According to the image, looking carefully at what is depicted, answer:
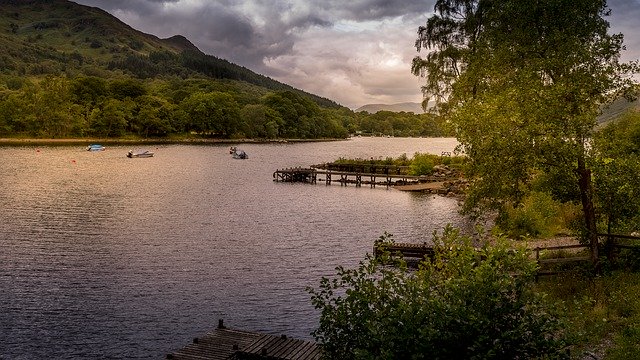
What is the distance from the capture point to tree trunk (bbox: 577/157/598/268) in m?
25.2

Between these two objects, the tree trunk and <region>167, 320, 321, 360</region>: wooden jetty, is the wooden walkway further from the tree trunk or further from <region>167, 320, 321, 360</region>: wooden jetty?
<region>167, 320, 321, 360</region>: wooden jetty

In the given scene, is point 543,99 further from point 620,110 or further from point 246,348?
point 620,110

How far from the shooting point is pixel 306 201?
68.1 metres

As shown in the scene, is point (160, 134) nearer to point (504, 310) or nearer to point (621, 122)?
point (621, 122)

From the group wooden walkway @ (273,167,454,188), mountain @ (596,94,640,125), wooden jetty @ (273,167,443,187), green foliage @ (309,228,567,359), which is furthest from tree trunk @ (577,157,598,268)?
wooden jetty @ (273,167,443,187)

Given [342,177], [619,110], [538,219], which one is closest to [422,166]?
[342,177]

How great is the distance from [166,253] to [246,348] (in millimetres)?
20350

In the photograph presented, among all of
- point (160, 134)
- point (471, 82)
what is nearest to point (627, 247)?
point (471, 82)

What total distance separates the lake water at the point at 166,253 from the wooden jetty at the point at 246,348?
8.19 ft

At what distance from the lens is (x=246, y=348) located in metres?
20.1

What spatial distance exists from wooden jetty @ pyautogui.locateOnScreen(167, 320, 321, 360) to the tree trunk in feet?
52.9

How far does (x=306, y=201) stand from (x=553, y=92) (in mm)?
46757

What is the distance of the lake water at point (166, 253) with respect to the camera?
24.5 meters

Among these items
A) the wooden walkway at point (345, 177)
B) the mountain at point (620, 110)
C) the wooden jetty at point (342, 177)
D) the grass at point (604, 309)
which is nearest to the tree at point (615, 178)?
the mountain at point (620, 110)
